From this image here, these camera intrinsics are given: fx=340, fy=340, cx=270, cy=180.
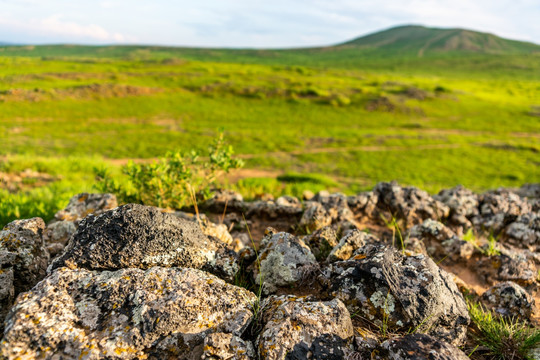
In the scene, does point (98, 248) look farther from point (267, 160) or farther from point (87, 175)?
point (267, 160)

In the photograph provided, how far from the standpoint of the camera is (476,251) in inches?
246

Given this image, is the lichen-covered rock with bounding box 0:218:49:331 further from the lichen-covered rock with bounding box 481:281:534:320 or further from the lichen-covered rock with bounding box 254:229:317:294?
the lichen-covered rock with bounding box 481:281:534:320

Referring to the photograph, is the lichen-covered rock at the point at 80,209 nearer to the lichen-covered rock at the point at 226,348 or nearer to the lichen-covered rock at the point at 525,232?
the lichen-covered rock at the point at 226,348

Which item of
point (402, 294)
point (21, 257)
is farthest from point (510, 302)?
point (21, 257)

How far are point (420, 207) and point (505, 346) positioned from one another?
4.84 metres

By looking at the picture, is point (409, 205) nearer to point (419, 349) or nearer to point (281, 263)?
point (281, 263)

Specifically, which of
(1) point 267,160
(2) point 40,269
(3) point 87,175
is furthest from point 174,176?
(1) point 267,160

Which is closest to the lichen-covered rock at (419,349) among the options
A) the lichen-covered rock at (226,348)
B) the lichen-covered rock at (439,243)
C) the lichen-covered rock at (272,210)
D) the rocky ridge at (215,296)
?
the rocky ridge at (215,296)

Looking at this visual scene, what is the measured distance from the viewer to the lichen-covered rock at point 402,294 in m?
3.57

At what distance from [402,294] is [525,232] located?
224 inches

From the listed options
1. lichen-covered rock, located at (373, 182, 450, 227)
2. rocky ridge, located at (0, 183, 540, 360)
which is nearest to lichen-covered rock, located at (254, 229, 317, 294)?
rocky ridge, located at (0, 183, 540, 360)

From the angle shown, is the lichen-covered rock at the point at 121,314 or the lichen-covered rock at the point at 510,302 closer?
the lichen-covered rock at the point at 121,314

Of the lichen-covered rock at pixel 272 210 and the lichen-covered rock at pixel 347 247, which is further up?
the lichen-covered rock at pixel 347 247

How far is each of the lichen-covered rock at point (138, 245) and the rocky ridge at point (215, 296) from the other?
0.04ft
